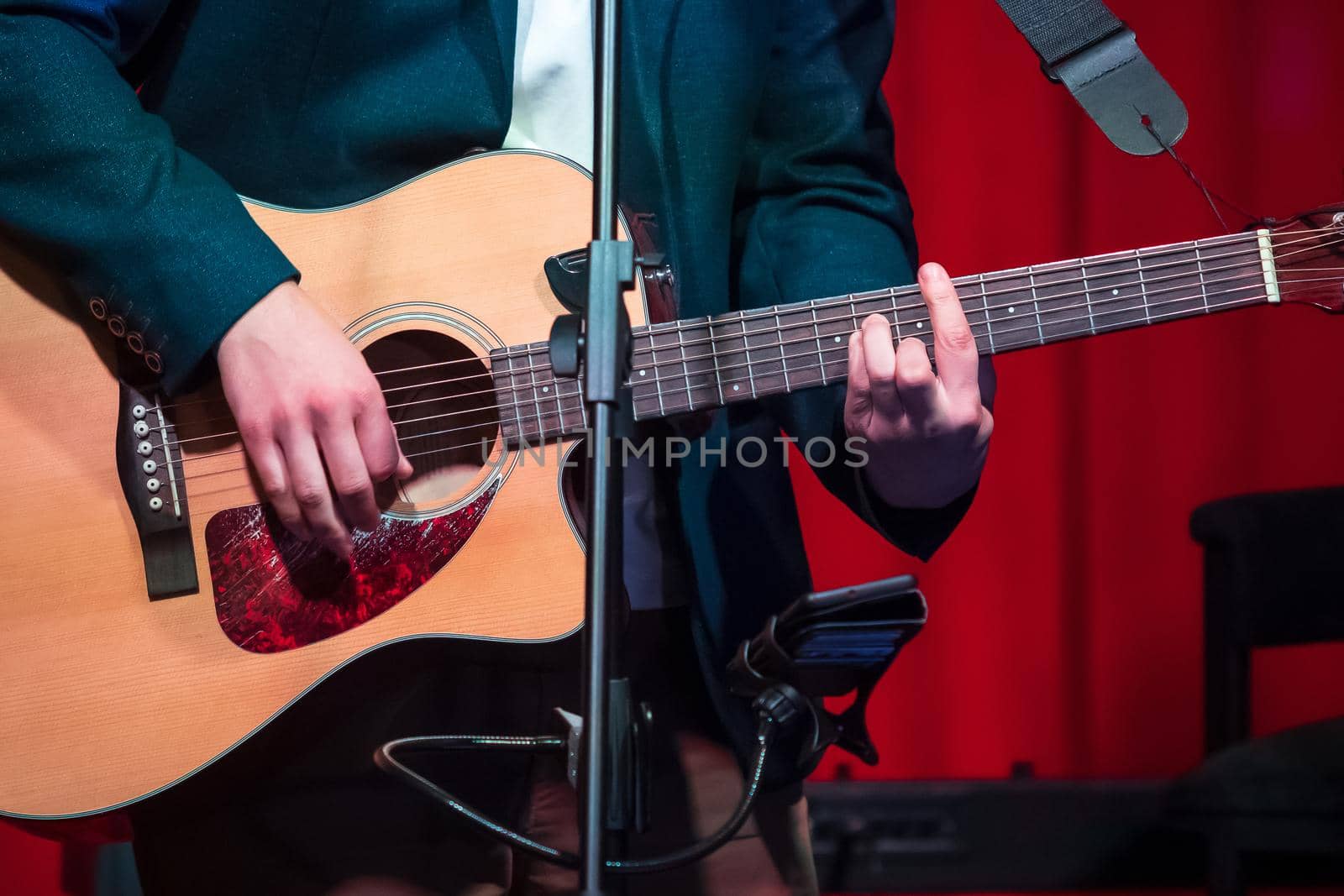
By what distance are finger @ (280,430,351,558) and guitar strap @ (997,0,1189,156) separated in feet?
3.00

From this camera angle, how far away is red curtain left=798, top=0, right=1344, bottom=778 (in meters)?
2.10

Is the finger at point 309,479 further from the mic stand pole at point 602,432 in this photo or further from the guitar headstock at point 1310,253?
the guitar headstock at point 1310,253

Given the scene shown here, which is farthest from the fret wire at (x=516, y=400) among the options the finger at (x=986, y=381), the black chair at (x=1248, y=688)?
the black chair at (x=1248, y=688)

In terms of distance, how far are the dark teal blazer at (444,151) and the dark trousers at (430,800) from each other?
0.15 metres

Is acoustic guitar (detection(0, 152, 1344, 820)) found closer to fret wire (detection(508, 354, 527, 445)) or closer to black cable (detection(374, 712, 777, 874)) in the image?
fret wire (detection(508, 354, 527, 445))

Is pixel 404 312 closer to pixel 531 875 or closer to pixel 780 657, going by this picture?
pixel 780 657

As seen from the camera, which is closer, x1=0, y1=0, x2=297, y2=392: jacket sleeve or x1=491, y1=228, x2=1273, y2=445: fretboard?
x1=0, y1=0, x2=297, y2=392: jacket sleeve

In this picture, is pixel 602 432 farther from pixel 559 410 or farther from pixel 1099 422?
pixel 1099 422

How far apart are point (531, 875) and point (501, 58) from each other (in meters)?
0.92

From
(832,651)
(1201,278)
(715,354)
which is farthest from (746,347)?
(1201,278)

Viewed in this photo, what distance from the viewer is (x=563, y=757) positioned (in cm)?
75

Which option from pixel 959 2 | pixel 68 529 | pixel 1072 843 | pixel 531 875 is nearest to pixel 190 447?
pixel 68 529

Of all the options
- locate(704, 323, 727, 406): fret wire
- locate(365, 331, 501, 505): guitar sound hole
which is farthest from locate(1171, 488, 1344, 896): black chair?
locate(365, 331, 501, 505): guitar sound hole

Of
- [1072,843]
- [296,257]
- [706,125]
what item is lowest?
[1072,843]
